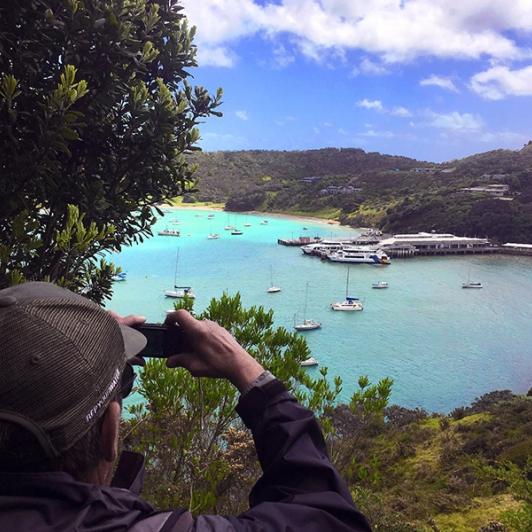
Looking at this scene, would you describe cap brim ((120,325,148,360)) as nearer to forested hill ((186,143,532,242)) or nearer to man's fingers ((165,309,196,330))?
man's fingers ((165,309,196,330))

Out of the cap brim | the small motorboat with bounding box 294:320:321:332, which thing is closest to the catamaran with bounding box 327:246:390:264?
the small motorboat with bounding box 294:320:321:332

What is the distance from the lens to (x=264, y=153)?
94.5m

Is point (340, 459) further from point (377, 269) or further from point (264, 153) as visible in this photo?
point (264, 153)

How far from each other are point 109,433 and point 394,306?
2751 cm

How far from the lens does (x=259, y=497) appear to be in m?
0.83

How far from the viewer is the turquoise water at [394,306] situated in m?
18.9

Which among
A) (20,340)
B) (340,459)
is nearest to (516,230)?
(340,459)

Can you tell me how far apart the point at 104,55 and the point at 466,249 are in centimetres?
4380

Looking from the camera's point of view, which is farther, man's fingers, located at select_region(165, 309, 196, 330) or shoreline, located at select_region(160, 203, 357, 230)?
shoreline, located at select_region(160, 203, 357, 230)

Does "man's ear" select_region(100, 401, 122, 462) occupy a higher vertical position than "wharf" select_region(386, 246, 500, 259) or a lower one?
higher

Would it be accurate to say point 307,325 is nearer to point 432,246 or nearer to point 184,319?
point 184,319

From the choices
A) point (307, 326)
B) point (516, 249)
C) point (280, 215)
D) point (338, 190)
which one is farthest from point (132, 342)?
point (338, 190)

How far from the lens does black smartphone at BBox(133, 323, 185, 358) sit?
1.04 metres

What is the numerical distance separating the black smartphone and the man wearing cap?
0.17m
